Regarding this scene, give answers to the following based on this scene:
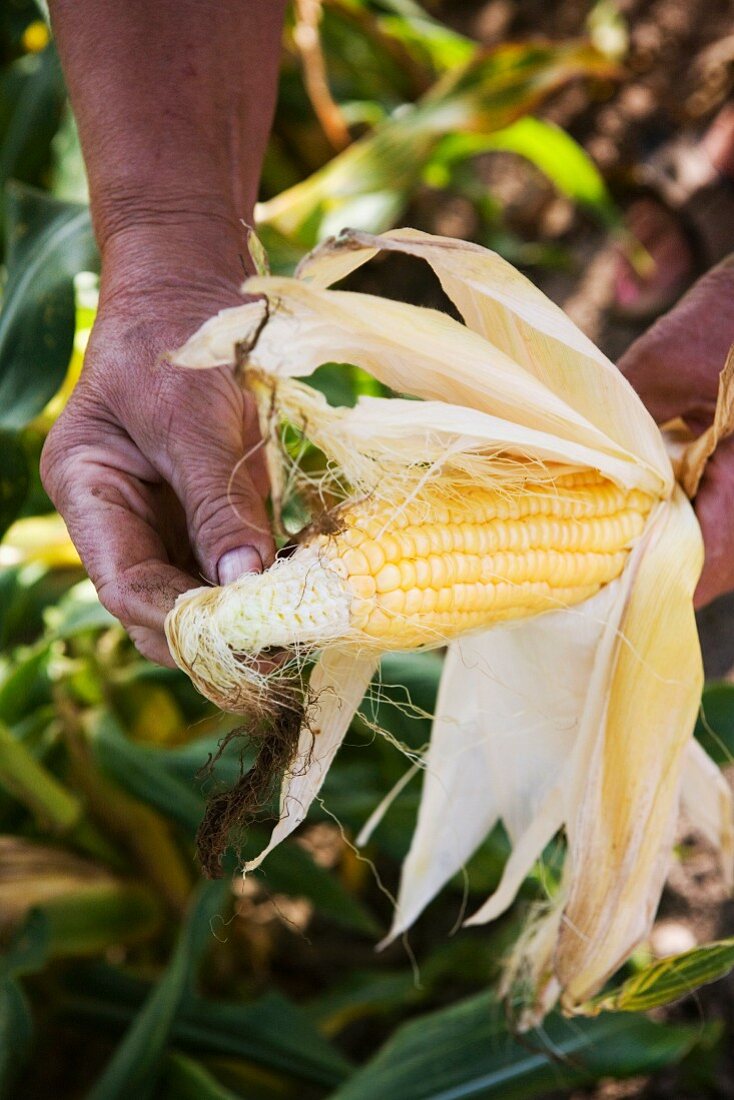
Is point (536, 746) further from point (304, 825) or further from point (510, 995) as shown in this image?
point (304, 825)

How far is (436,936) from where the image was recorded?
1442 millimetres

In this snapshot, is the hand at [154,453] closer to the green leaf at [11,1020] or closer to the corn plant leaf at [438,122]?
the green leaf at [11,1020]

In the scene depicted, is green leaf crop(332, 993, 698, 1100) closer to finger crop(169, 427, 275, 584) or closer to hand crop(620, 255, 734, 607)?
hand crop(620, 255, 734, 607)

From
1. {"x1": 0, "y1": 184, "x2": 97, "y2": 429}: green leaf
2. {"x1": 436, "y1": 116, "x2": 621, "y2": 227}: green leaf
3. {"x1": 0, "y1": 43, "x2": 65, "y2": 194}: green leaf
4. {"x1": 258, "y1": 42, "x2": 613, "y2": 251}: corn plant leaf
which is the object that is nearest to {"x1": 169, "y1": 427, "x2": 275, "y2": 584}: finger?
{"x1": 0, "y1": 184, "x2": 97, "y2": 429}: green leaf

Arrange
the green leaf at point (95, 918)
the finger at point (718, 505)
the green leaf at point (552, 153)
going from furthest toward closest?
the green leaf at point (552, 153) → the green leaf at point (95, 918) → the finger at point (718, 505)

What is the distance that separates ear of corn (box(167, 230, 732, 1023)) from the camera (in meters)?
0.53

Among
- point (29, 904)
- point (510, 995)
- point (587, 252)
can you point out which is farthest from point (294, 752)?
point (587, 252)

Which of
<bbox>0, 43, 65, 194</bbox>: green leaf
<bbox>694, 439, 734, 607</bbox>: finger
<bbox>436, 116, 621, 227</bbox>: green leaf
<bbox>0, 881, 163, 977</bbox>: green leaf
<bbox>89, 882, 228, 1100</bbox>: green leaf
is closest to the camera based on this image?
<bbox>694, 439, 734, 607</bbox>: finger

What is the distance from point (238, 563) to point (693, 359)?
0.48 m

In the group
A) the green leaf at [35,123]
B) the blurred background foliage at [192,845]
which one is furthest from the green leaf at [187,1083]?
the green leaf at [35,123]

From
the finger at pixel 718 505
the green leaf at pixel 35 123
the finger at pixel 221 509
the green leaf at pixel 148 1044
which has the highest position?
the green leaf at pixel 35 123

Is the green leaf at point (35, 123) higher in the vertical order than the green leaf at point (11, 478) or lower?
higher

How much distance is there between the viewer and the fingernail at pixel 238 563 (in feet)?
1.93

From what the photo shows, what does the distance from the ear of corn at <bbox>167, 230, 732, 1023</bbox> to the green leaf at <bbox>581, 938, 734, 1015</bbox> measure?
0.03m
